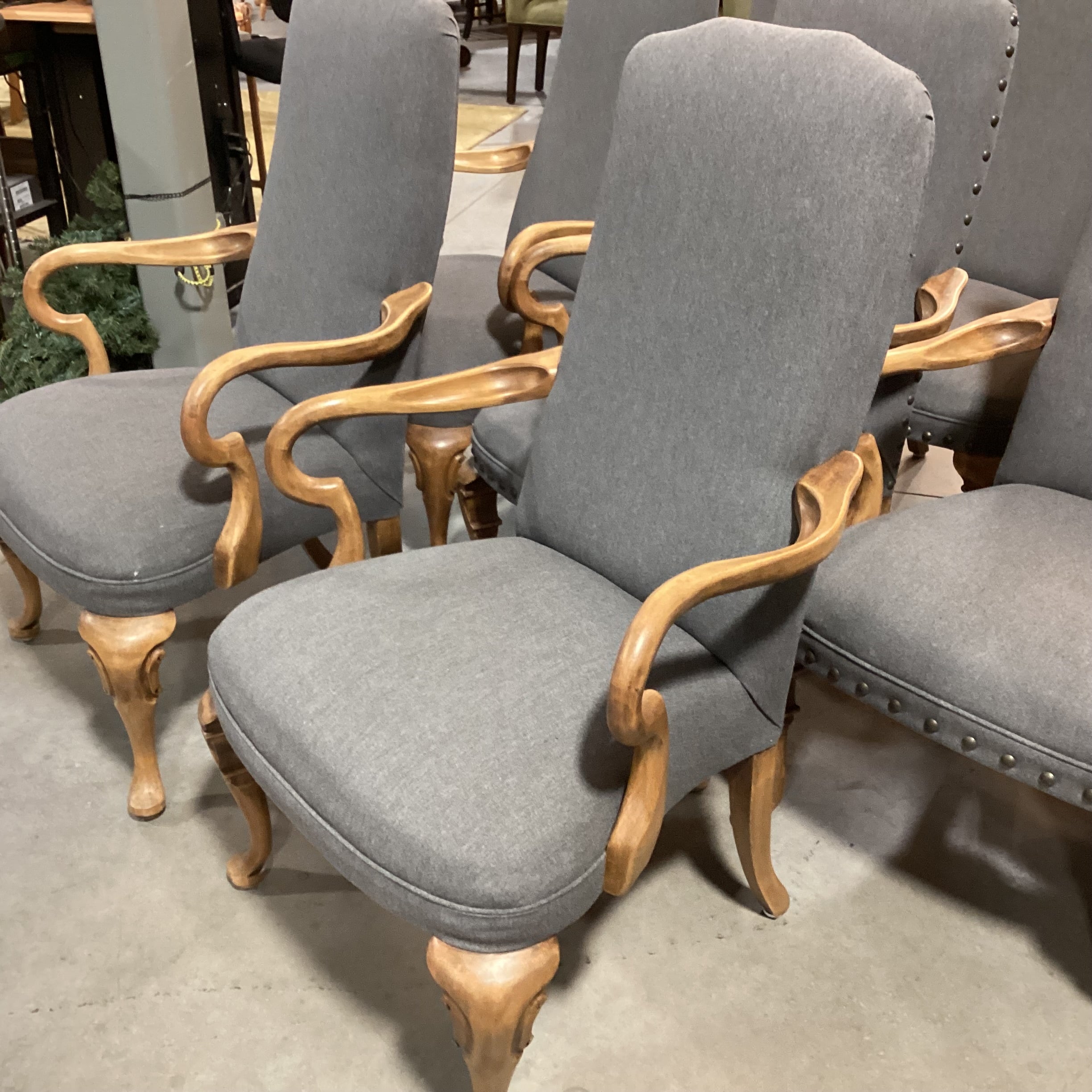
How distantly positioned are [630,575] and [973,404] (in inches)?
30.3

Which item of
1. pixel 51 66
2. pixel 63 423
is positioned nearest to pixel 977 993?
pixel 63 423

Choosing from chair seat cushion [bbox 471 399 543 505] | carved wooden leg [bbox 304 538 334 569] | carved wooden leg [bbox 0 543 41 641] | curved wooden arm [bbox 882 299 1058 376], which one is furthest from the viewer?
carved wooden leg [bbox 304 538 334 569]

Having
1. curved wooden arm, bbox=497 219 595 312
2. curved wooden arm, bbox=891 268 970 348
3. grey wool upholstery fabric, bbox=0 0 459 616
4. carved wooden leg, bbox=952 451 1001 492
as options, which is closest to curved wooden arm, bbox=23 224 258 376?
grey wool upholstery fabric, bbox=0 0 459 616

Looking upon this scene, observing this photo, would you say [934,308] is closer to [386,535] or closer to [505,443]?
[505,443]

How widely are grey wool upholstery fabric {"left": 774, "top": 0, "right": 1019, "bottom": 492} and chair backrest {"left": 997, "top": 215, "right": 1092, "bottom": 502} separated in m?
0.18

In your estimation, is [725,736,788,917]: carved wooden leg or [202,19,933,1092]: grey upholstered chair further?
[725,736,788,917]: carved wooden leg

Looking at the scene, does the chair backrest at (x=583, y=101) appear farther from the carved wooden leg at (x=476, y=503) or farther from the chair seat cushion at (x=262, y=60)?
the chair seat cushion at (x=262, y=60)

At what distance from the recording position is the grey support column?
2.15 metres

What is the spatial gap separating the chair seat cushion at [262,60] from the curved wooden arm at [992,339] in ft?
7.71

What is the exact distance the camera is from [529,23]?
5.55 m

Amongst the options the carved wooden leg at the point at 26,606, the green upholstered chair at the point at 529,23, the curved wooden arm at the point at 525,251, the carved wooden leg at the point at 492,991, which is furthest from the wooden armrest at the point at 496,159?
the green upholstered chair at the point at 529,23

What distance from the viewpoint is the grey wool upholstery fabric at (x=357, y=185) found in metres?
1.47

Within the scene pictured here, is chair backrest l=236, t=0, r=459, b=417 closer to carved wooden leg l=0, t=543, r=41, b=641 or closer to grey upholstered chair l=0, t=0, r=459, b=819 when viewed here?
grey upholstered chair l=0, t=0, r=459, b=819

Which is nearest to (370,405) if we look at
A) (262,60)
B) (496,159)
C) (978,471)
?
(496,159)
